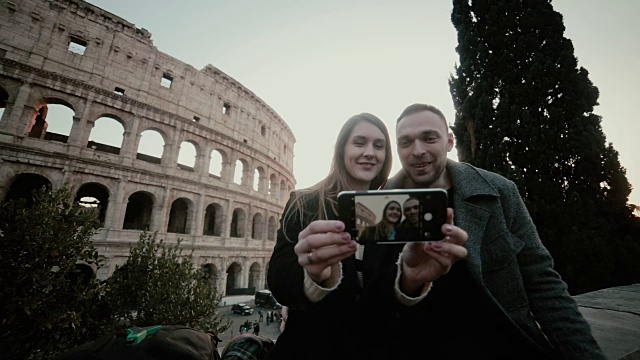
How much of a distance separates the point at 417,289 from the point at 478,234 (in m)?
0.71

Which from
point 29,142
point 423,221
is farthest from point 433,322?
point 29,142

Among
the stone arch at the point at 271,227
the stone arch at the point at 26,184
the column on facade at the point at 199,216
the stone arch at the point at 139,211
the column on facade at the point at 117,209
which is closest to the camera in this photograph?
the stone arch at the point at 26,184

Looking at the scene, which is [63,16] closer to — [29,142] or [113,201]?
[29,142]

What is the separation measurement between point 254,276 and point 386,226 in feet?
83.4

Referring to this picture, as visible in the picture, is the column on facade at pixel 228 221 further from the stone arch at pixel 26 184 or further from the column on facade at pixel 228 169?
the stone arch at pixel 26 184

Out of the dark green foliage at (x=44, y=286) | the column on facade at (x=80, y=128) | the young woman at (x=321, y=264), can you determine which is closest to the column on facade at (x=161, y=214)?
the column on facade at (x=80, y=128)

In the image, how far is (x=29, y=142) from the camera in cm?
1466

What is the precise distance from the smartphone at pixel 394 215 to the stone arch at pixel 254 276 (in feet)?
81.6

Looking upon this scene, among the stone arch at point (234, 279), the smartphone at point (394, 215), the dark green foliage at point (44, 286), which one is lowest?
the stone arch at point (234, 279)

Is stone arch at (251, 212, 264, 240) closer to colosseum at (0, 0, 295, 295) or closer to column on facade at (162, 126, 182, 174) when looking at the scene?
colosseum at (0, 0, 295, 295)

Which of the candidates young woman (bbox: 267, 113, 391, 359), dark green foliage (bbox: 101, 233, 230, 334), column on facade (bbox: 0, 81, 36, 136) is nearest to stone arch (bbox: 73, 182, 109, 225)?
column on facade (bbox: 0, 81, 36, 136)

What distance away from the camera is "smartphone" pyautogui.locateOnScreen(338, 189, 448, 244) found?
1249mm

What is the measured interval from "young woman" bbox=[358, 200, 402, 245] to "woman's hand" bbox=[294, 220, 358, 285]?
0.25 feet

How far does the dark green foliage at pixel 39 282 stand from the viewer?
231 inches
